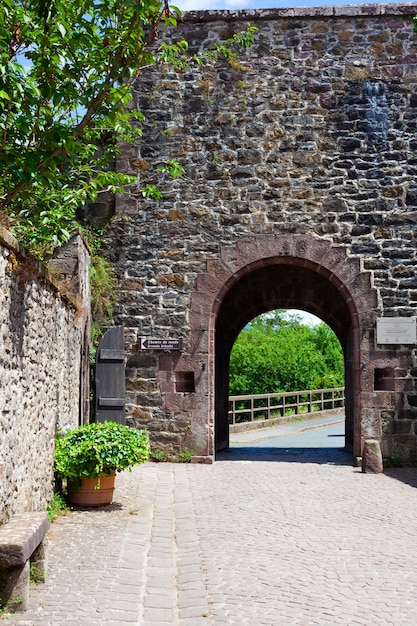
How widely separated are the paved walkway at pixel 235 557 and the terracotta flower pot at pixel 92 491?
0.45 ft

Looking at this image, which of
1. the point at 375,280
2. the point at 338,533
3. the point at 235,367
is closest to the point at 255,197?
the point at 375,280

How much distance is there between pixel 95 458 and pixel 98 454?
0.04m

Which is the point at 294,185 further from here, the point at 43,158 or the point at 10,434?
the point at 10,434

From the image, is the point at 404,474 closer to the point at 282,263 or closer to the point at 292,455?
the point at 292,455

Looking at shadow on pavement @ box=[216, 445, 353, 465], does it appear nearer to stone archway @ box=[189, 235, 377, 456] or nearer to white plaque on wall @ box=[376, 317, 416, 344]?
stone archway @ box=[189, 235, 377, 456]

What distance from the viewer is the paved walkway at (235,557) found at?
4.21m

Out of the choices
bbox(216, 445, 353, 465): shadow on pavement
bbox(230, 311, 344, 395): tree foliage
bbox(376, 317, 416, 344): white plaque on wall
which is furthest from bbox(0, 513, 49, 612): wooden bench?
bbox(230, 311, 344, 395): tree foliage

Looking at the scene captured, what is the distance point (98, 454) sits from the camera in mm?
6973

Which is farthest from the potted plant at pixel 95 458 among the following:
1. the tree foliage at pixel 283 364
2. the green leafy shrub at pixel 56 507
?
the tree foliage at pixel 283 364

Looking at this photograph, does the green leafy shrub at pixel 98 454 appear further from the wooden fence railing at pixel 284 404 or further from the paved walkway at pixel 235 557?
the wooden fence railing at pixel 284 404

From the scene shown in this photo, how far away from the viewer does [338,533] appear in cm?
640

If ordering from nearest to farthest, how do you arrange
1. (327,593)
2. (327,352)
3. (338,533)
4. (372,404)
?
(327,593), (338,533), (372,404), (327,352)

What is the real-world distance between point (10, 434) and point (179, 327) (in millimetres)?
6365

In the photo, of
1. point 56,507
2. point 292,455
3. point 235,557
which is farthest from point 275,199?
point 235,557
